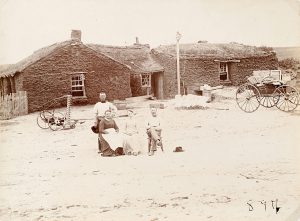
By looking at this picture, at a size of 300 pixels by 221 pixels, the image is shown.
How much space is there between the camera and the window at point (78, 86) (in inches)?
233

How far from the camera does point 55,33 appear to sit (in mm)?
4945

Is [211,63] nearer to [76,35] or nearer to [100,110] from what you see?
[100,110]

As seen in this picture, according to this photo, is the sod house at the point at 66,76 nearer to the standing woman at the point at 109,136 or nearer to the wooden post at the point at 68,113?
the wooden post at the point at 68,113

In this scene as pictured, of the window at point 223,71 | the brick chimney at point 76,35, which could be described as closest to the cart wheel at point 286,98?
the window at point 223,71

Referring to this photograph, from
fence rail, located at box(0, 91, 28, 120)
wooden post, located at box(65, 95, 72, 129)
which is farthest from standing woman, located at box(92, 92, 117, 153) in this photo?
fence rail, located at box(0, 91, 28, 120)

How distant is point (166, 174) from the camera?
15.2 ft

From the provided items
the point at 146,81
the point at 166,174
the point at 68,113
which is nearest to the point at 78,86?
the point at 68,113

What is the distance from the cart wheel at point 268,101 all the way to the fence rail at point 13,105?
148 inches

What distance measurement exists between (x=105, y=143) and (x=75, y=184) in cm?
110

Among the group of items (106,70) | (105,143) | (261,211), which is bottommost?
(261,211)

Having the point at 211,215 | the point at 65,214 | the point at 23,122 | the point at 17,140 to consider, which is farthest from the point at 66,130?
the point at 211,215

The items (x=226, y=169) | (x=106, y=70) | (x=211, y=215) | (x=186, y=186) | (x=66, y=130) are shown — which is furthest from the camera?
(x=106, y=70)

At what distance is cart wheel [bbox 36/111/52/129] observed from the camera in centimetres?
564

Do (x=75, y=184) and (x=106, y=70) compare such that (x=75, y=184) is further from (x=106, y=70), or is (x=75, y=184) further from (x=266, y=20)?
(x=106, y=70)
